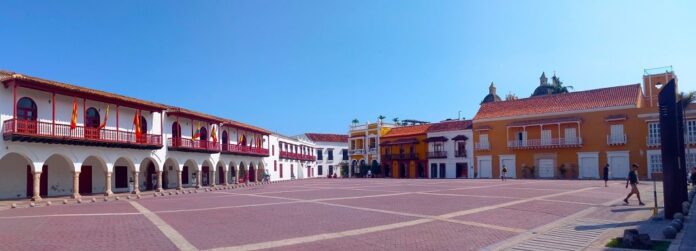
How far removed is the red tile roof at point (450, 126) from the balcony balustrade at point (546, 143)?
695 centimetres

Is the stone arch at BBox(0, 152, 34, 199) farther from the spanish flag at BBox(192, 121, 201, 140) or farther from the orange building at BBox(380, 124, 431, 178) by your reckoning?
the orange building at BBox(380, 124, 431, 178)

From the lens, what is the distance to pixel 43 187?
85.9ft

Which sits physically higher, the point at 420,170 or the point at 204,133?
the point at 204,133

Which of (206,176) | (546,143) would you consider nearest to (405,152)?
(546,143)

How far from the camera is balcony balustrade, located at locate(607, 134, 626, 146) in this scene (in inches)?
1684

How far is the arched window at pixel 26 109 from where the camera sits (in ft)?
76.4

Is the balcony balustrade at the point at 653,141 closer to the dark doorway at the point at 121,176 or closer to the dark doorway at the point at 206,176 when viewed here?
the dark doorway at the point at 206,176

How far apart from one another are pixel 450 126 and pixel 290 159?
64.7 ft

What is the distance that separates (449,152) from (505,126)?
8044 mm

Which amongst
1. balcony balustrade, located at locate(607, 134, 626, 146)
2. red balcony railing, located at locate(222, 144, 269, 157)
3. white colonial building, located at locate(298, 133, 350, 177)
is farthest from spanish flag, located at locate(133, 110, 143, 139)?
white colonial building, located at locate(298, 133, 350, 177)

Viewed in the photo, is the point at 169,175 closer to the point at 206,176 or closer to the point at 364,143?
the point at 206,176

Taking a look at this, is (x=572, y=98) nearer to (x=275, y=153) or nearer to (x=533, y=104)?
(x=533, y=104)

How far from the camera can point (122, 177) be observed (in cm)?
3147

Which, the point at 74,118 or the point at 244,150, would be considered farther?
the point at 244,150
